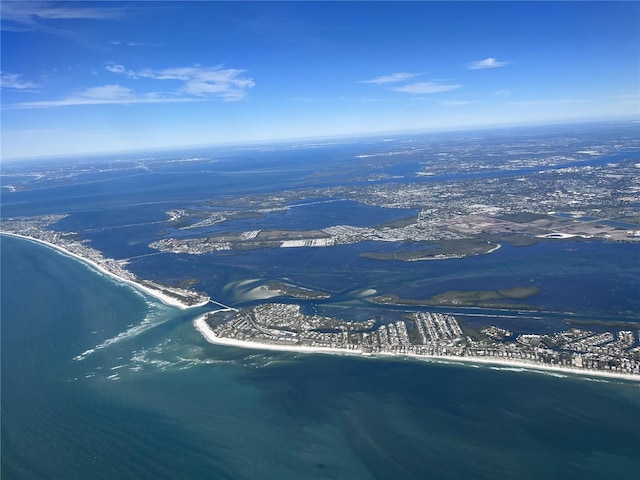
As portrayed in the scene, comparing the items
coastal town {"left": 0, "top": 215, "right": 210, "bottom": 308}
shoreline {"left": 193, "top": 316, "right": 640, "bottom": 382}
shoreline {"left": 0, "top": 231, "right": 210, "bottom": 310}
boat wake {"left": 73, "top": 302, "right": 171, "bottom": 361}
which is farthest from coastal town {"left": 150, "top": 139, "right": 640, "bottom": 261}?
shoreline {"left": 193, "top": 316, "right": 640, "bottom": 382}

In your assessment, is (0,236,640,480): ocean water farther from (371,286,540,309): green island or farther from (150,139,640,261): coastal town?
(150,139,640,261): coastal town

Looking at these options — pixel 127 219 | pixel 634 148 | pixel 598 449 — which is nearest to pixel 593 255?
pixel 598 449

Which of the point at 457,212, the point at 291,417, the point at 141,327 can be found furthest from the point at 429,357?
the point at 457,212

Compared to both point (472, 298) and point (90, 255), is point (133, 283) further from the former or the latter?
Result: point (472, 298)

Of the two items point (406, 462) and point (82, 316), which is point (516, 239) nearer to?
point (406, 462)

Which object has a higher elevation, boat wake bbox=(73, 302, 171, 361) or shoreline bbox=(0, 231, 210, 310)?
shoreline bbox=(0, 231, 210, 310)

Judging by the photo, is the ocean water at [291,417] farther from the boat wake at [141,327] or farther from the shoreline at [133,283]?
the shoreline at [133,283]

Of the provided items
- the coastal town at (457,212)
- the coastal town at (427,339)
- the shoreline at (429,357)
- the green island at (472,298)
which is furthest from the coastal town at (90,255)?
the green island at (472,298)
